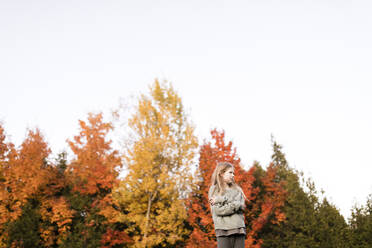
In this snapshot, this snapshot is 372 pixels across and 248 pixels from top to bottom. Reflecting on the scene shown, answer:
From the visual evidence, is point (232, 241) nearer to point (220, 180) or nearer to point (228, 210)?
point (228, 210)

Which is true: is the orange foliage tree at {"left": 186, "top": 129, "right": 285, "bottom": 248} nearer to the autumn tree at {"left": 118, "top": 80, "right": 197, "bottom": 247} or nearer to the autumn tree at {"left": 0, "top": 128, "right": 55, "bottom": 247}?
the autumn tree at {"left": 118, "top": 80, "right": 197, "bottom": 247}

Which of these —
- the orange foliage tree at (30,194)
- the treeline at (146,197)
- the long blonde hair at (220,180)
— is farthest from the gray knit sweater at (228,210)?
the orange foliage tree at (30,194)

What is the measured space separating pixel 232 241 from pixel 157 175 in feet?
36.9

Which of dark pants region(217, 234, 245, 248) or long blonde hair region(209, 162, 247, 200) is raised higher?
long blonde hair region(209, 162, 247, 200)

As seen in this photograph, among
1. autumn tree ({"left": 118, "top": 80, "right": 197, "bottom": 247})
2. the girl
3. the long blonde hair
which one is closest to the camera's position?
the girl

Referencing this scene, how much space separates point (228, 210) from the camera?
12.3ft

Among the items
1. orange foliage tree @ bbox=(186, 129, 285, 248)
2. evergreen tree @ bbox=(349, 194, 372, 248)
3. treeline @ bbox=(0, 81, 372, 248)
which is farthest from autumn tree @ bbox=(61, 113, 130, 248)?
evergreen tree @ bbox=(349, 194, 372, 248)

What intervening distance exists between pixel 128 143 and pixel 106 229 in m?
5.09

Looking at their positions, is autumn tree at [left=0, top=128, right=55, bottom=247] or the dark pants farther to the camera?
autumn tree at [left=0, top=128, right=55, bottom=247]

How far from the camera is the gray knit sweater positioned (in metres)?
3.76

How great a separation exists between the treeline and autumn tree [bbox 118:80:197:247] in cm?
5

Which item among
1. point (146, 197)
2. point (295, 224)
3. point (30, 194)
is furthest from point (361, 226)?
point (30, 194)

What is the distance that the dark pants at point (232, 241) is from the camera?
12.4ft

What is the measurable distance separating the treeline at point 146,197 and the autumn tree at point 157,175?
0.05 m
